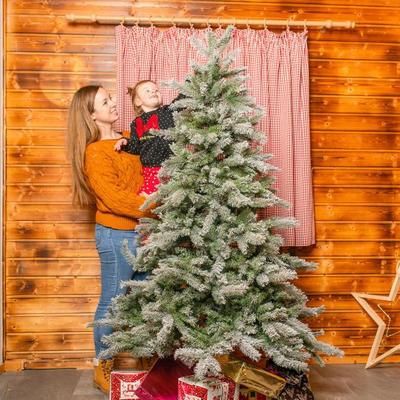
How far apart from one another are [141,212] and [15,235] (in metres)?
1.01

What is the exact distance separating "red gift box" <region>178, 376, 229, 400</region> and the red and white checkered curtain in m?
1.10

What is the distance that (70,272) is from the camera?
317cm

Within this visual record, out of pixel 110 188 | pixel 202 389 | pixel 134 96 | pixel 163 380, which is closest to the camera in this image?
pixel 202 389

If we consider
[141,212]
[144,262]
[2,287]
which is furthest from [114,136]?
[2,287]

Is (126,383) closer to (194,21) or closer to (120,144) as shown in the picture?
(120,144)

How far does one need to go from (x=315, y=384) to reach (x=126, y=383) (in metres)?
1.07

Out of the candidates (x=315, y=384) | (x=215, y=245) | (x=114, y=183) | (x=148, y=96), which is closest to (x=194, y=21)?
(x=148, y=96)

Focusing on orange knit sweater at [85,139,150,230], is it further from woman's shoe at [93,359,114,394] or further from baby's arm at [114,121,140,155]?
woman's shoe at [93,359,114,394]

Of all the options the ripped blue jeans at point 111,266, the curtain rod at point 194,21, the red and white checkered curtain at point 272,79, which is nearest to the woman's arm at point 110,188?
the ripped blue jeans at point 111,266

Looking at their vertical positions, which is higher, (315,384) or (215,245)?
(215,245)

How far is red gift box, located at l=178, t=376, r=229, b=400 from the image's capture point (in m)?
2.19

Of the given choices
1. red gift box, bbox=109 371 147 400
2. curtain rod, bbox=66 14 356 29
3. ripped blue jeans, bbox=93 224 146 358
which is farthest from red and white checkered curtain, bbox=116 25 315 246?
red gift box, bbox=109 371 147 400

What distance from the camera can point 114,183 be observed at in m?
2.58

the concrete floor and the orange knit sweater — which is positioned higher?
the orange knit sweater
